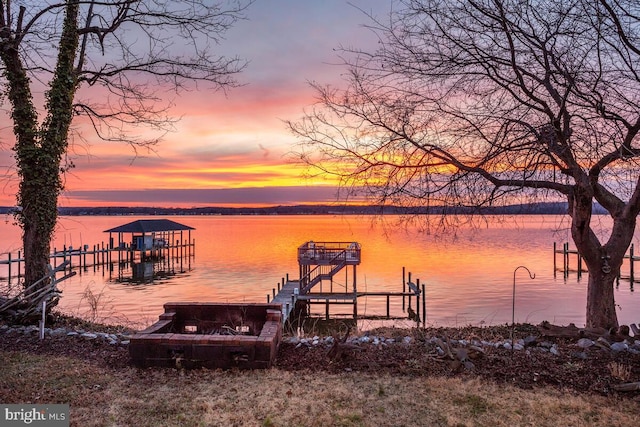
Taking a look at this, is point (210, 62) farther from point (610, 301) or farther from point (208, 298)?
point (208, 298)

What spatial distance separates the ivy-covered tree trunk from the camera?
9.77m

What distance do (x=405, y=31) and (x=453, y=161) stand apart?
→ 7.58 feet

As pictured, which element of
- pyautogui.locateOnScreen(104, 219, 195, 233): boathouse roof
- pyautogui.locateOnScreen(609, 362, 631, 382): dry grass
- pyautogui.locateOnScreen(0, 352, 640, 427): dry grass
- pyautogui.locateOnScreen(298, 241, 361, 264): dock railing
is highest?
pyautogui.locateOnScreen(104, 219, 195, 233): boathouse roof

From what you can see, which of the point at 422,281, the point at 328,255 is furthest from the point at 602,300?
the point at 422,281

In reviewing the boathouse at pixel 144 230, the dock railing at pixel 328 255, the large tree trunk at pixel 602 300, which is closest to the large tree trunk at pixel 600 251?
the large tree trunk at pixel 602 300

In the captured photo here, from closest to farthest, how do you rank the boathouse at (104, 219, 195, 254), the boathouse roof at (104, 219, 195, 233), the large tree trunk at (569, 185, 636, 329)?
Result: the large tree trunk at (569, 185, 636, 329)
the boathouse roof at (104, 219, 195, 233)
the boathouse at (104, 219, 195, 254)

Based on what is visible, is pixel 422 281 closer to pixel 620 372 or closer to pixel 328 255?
pixel 328 255

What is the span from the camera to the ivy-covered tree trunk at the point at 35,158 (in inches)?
384

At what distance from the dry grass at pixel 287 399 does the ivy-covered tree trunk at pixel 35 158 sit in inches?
157

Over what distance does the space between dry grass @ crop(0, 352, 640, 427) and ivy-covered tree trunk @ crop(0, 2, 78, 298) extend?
398cm

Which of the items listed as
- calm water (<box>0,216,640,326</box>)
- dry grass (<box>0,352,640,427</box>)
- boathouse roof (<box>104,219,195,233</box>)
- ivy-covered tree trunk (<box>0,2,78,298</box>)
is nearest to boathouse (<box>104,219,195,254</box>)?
boathouse roof (<box>104,219,195,233</box>)

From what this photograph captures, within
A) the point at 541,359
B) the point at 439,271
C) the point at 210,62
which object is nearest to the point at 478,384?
the point at 541,359

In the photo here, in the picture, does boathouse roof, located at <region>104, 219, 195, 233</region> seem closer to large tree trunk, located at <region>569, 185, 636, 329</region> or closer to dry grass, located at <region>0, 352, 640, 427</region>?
dry grass, located at <region>0, 352, 640, 427</region>

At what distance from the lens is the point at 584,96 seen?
720 centimetres
